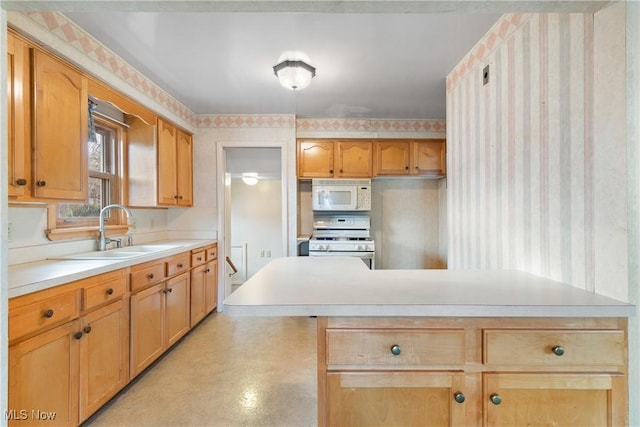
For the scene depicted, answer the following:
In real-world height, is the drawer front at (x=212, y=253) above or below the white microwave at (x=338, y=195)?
below

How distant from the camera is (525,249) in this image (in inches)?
58.6

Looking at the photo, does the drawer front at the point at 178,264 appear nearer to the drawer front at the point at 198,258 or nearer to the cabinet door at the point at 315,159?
the drawer front at the point at 198,258

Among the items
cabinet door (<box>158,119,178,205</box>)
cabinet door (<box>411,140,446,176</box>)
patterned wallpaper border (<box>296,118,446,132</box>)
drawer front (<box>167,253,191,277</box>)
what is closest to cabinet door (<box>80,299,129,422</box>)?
drawer front (<box>167,253,191,277</box>)

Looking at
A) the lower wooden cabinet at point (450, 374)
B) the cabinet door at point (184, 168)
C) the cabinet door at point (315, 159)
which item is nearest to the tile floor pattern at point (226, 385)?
the lower wooden cabinet at point (450, 374)

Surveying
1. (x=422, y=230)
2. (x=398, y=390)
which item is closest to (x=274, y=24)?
(x=398, y=390)

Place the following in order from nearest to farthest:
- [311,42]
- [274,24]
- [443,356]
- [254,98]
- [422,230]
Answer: [443,356] → [274,24] → [311,42] → [254,98] → [422,230]

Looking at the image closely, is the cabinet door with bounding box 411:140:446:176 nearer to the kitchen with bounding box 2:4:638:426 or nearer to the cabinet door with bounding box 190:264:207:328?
the kitchen with bounding box 2:4:638:426

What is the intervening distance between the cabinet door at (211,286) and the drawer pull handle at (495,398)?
2777 millimetres

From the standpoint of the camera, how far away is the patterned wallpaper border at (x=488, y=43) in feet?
5.27

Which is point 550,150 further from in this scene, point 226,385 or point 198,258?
point 198,258

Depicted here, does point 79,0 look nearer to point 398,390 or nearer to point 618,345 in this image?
point 398,390

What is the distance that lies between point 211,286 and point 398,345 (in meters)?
2.75

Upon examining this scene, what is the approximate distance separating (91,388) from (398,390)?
5.44 ft

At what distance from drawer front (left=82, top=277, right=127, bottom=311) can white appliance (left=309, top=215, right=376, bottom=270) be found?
1957mm
